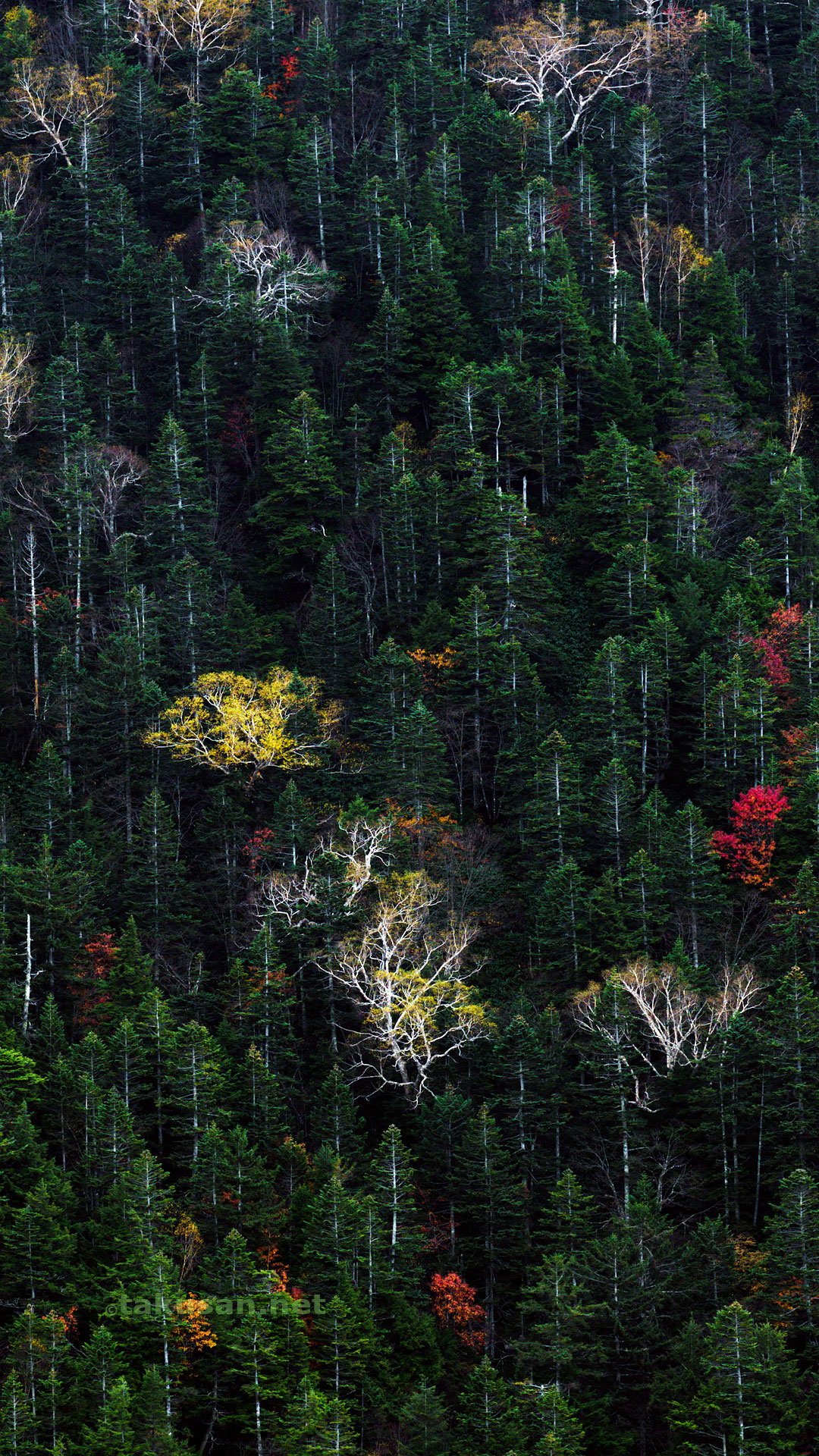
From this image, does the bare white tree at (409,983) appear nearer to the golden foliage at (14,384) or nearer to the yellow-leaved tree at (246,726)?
the yellow-leaved tree at (246,726)

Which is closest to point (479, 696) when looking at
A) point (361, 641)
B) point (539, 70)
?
point (361, 641)

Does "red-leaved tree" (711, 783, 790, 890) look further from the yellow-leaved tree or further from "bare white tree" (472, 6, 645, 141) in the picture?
"bare white tree" (472, 6, 645, 141)

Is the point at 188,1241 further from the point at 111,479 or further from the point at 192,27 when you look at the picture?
the point at 192,27

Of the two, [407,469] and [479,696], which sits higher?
[407,469]

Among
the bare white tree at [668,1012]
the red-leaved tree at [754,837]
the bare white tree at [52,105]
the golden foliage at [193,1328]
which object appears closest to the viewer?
the golden foliage at [193,1328]

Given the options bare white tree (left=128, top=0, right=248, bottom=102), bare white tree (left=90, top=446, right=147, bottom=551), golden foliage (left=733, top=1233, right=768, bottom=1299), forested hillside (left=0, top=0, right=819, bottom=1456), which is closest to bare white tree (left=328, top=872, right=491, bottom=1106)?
forested hillside (left=0, top=0, right=819, bottom=1456)

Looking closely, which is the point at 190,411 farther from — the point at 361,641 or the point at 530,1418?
the point at 530,1418

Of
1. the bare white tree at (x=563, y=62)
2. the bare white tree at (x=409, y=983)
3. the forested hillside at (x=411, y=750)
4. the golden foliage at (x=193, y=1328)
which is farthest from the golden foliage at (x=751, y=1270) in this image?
the bare white tree at (x=563, y=62)
